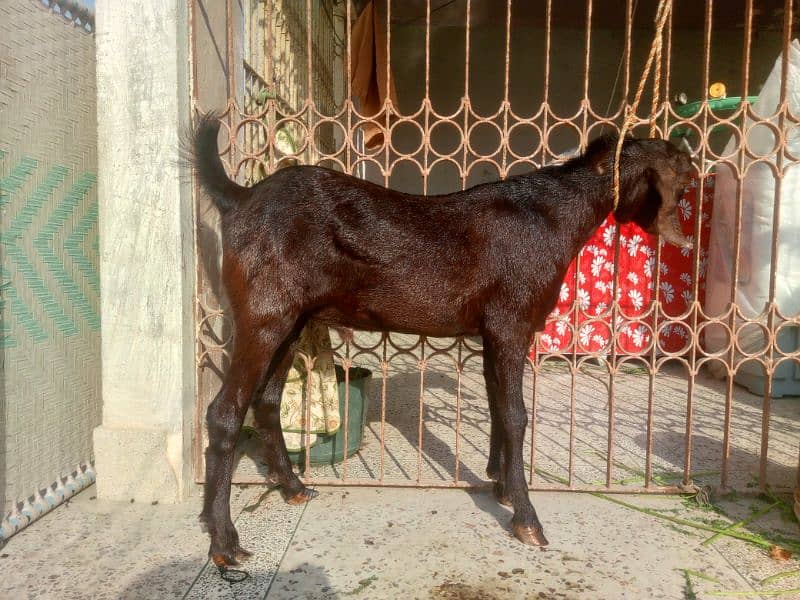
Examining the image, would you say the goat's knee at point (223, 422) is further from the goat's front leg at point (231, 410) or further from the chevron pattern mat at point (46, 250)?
the chevron pattern mat at point (46, 250)

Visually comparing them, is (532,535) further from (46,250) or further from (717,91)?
(717,91)

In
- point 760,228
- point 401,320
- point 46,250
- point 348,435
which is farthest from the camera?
point 760,228

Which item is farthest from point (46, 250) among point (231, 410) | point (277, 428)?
point (277, 428)

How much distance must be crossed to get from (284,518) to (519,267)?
72.2 inches

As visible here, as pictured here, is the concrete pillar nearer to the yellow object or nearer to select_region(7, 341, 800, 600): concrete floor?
select_region(7, 341, 800, 600): concrete floor

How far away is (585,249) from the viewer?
6.53 metres

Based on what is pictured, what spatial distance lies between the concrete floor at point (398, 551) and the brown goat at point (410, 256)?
20 centimetres

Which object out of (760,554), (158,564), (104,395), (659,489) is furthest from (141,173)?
(760,554)

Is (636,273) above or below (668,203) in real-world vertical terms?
below

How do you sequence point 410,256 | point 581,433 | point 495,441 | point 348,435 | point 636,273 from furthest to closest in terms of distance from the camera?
point 636,273 → point 581,433 → point 348,435 → point 495,441 → point 410,256

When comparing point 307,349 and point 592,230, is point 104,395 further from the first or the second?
point 592,230

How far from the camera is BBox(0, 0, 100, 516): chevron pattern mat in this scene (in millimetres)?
2953

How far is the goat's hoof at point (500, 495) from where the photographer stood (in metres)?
3.32

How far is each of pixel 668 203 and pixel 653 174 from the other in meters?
0.17
